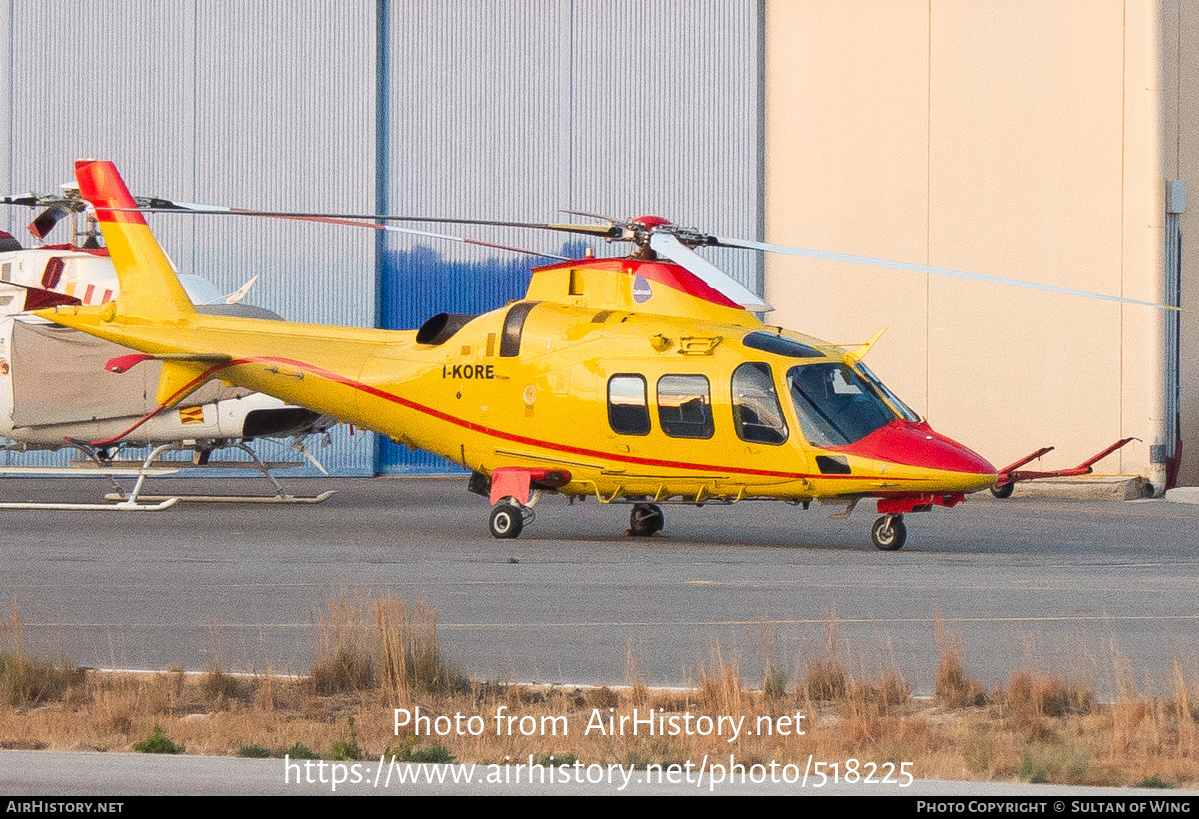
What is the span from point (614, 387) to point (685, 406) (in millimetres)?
860

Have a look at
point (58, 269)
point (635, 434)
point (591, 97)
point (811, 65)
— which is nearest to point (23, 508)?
point (58, 269)

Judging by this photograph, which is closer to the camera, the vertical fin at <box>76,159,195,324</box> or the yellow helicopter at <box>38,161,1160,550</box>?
the yellow helicopter at <box>38,161,1160,550</box>

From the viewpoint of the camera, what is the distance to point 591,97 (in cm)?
3525

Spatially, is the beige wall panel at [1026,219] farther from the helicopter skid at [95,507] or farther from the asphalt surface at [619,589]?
the helicopter skid at [95,507]

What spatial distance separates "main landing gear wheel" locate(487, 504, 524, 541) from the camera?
19.0 m

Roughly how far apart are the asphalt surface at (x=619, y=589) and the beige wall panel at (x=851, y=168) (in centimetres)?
1018

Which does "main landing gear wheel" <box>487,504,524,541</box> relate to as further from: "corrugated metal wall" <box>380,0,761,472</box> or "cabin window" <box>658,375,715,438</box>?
"corrugated metal wall" <box>380,0,761,472</box>

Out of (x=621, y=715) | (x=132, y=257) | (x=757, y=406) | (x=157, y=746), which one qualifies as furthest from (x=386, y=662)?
(x=132, y=257)

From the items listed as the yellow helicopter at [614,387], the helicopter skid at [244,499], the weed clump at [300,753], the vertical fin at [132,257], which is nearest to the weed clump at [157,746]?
the weed clump at [300,753]

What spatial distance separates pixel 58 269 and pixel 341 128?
1177 cm

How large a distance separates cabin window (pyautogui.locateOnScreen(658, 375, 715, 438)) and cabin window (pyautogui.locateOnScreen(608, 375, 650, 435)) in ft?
0.66

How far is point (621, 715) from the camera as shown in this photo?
325 inches

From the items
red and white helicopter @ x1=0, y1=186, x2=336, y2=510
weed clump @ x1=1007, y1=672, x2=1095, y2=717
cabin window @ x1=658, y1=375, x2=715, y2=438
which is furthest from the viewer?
red and white helicopter @ x1=0, y1=186, x2=336, y2=510

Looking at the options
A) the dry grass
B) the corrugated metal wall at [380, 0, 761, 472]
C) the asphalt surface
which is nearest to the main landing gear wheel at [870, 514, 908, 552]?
the asphalt surface
